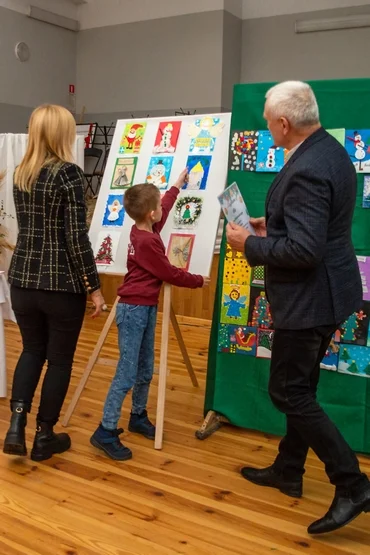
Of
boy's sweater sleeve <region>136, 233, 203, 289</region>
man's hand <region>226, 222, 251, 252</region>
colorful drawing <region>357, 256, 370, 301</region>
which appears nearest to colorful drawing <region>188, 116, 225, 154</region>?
boy's sweater sleeve <region>136, 233, 203, 289</region>

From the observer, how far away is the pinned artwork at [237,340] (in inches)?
113

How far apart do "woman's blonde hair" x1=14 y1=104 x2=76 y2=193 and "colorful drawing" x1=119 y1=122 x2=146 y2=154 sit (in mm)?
826

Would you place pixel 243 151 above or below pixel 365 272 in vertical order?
above

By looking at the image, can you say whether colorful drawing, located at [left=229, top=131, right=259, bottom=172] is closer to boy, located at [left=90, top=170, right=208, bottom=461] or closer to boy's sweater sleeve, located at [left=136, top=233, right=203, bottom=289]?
boy, located at [left=90, top=170, right=208, bottom=461]

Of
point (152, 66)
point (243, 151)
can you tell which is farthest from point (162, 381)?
point (152, 66)

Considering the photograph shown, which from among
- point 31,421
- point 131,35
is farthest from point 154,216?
point 131,35

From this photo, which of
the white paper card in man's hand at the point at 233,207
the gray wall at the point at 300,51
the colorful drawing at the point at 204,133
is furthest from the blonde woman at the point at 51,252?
the gray wall at the point at 300,51

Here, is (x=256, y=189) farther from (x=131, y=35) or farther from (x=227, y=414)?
(x=131, y=35)

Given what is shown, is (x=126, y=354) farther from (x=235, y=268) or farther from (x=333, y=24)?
(x=333, y=24)

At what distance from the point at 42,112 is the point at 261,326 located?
1.35 meters

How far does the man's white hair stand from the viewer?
73.1 inches

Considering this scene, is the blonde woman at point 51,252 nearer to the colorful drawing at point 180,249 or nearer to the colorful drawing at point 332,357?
the colorful drawing at point 180,249

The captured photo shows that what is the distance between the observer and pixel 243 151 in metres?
2.82

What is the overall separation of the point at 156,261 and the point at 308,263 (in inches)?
36.0
